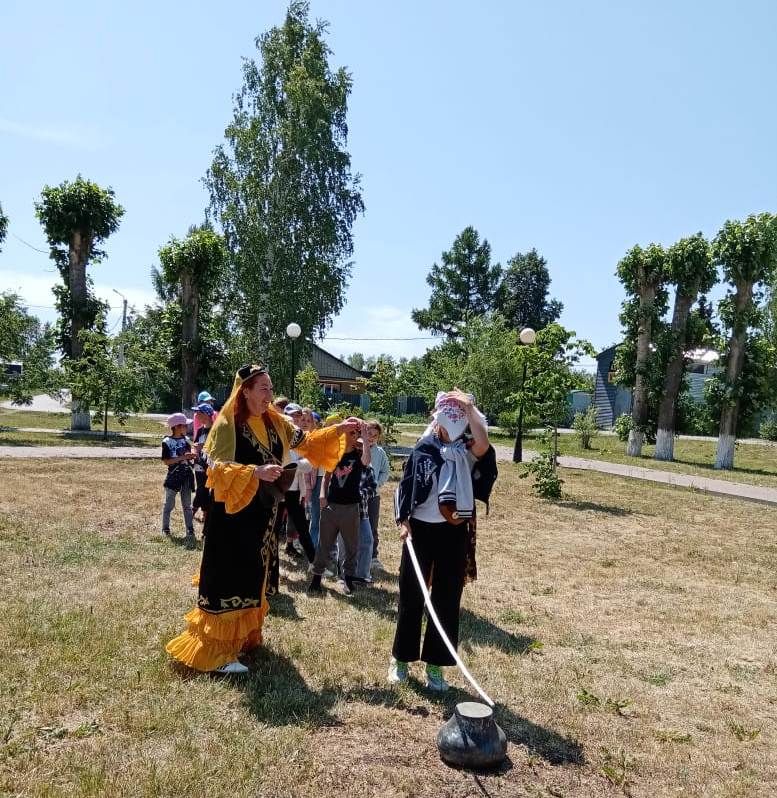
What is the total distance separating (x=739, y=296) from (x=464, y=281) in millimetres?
37106


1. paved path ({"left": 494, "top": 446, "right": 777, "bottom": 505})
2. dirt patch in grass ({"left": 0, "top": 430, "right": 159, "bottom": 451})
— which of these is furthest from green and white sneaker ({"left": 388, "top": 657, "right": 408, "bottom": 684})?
dirt patch in grass ({"left": 0, "top": 430, "right": 159, "bottom": 451})

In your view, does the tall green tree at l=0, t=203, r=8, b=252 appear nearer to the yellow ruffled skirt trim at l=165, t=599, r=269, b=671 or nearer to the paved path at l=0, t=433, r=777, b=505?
the paved path at l=0, t=433, r=777, b=505

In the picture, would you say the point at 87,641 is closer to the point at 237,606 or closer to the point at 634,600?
the point at 237,606

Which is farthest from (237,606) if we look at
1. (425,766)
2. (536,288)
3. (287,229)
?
(536,288)

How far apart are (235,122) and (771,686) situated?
25706 millimetres

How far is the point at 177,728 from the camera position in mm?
4055

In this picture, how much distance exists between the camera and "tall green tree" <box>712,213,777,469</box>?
23766 millimetres

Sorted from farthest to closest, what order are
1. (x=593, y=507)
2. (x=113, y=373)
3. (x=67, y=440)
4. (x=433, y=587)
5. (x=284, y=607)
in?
1. (x=113, y=373)
2. (x=67, y=440)
3. (x=593, y=507)
4. (x=284, y=607)
5. (x=433, y=587)

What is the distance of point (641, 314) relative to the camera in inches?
1064

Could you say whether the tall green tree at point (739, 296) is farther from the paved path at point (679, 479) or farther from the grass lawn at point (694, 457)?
the paved path at point (679, 479)

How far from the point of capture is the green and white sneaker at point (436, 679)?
4719 mm

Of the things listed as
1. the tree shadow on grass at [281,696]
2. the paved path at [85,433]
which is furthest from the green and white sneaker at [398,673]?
the paved path at [85,433]

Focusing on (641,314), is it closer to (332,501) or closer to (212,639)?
(332,501)

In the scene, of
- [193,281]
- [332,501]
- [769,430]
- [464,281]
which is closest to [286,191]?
[193,281]
